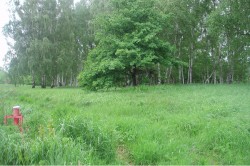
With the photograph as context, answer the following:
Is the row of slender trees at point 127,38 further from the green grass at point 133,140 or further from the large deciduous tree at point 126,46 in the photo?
the green grass at point 133,140

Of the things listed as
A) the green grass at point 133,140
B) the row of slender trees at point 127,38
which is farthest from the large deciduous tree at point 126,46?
the green grass at point 133,140

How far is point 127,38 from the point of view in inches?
787

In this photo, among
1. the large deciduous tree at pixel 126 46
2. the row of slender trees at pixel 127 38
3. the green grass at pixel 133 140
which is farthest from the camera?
the row of slender trees at pixel 127 38

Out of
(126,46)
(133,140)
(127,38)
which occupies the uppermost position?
(127,38)

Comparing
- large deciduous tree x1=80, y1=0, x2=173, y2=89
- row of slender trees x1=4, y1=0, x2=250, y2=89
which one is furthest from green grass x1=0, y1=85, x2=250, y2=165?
row of slender trees x1=4, y1=0, x2=250, y2=89

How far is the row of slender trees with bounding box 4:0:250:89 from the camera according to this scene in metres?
19.9

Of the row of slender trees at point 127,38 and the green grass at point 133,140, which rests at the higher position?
the row of slender trees at point 127,38

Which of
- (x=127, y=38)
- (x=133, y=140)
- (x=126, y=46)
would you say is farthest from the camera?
(x=127, y=38)

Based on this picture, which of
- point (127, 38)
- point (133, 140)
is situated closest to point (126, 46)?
point (127, 38)

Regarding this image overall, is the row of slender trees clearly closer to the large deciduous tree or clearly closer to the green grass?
the large deciduous tree

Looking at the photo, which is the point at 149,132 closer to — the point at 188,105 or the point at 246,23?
the point at 188,105

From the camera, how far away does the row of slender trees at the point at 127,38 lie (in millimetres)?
19875

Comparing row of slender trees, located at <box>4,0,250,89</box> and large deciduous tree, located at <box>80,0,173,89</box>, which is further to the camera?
row of slender trees, located at <box>4,0,250,89</box>

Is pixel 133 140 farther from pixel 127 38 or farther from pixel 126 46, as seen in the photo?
pixel 127 38
